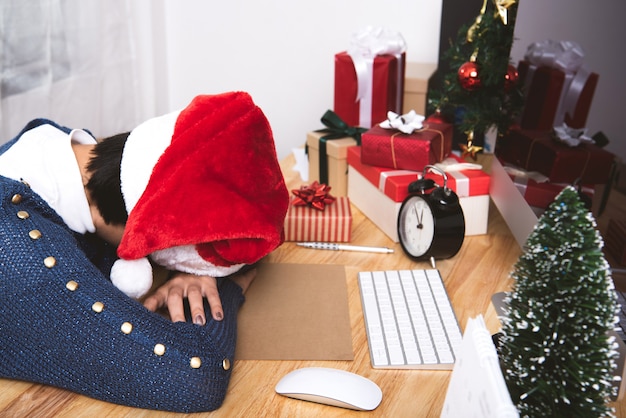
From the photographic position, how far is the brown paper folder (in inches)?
29.1

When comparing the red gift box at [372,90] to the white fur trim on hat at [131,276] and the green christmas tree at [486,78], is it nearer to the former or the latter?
the green christmas tree at [486,78]

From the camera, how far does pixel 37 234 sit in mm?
661

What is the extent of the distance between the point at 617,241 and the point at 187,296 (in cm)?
55

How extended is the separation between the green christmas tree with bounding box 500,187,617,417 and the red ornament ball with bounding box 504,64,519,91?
23.5 inches

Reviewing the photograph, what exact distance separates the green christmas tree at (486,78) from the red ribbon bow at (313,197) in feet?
1.08

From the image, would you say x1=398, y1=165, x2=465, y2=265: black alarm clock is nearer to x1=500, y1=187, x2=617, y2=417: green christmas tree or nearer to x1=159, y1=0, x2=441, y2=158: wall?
x1=500, y1=187, x2=617, y2=417: green christmas tree

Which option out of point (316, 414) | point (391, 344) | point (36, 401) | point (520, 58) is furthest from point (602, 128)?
point (36, 401)

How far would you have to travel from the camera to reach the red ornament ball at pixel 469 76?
110 centimetres

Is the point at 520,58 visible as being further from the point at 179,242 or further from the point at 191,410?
the point at 191,410

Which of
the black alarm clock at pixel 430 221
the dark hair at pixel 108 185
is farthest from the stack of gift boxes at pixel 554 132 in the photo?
the dark hair at pixel 108 185

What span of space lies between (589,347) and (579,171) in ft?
1.30

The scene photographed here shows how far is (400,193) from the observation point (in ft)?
3.31

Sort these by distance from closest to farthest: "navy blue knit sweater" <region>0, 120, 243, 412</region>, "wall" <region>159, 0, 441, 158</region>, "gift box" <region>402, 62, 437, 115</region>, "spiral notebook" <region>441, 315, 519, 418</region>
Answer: "spiral notebook" <region>441, 315, 519, 418</region> < "navy blue knit sweater" <region>0, 120, 243, 412</region> < "gift box" <region>402, 62, 437, 115</region> < "wall" <region>159, 0, 441, 158</region>

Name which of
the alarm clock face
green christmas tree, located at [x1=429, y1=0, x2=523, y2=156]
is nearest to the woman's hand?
the alarm clock face
